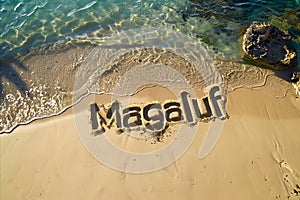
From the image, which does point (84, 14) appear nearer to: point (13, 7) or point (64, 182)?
point (13, 7)

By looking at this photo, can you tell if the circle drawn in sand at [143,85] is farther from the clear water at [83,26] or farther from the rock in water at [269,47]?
the rock in water at [269,47]

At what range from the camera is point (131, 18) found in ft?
27.3

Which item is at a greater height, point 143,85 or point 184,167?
point 143,85

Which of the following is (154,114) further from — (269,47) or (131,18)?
(131,18)

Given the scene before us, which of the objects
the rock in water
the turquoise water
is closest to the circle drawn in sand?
the turquoise water

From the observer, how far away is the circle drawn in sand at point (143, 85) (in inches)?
220

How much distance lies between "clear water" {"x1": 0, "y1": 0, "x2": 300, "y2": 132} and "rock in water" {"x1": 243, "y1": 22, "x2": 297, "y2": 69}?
28 cm

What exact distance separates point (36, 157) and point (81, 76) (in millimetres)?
2078

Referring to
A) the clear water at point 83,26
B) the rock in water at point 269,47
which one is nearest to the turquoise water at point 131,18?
the clear water at point 83,26

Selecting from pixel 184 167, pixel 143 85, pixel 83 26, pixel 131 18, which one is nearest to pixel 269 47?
pixel 143 85

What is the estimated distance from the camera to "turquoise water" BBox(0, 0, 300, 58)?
7887 mm

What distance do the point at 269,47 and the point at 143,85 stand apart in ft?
9.29

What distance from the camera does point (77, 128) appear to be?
6.07 meters

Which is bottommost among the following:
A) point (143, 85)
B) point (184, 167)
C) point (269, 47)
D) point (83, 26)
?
point (184, 167)
